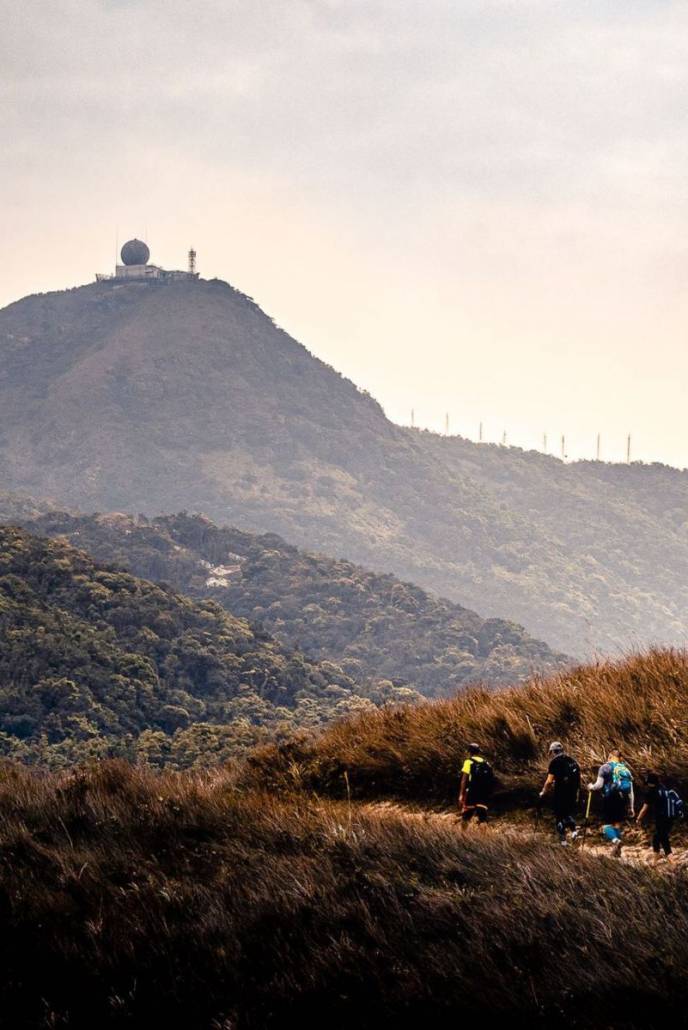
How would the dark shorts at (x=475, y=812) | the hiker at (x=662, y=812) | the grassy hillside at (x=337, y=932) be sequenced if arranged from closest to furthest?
the grassy hillside at (x=337, y=932) < the hiker at (x=662, y=812) < the dark shorts at (x=475, y=812)

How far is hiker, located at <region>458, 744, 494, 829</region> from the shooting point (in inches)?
416

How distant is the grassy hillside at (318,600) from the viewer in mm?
155750

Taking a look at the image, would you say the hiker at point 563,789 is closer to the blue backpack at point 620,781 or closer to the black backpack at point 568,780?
the black backpack at point 568,780

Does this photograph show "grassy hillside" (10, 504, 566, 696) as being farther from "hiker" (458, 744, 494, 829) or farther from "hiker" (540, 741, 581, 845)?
"hiker" (540, 741, 581, 845)

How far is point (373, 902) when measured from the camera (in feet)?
27.1

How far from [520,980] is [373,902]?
155 cm

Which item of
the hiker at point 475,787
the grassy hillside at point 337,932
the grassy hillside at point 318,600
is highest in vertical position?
the hiker at point 475,787

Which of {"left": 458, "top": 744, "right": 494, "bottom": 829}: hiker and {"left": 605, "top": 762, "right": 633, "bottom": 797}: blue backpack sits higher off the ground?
{"left": 605, "top": 762, "right": 633, "bottom": 797}: blue backpack

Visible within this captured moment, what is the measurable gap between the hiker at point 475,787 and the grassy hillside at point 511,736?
29.3 inches

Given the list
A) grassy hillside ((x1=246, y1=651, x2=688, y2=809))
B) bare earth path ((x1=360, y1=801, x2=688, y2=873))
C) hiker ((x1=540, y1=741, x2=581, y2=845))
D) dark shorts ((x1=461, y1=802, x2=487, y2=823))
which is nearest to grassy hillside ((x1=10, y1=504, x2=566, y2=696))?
grassy hillside ((x1=246, y1=651, x2=688, y2=809))

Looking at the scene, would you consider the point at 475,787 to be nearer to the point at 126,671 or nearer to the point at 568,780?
the point at 568,780

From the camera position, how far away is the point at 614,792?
964cm

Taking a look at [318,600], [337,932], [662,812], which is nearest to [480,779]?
[662,812]

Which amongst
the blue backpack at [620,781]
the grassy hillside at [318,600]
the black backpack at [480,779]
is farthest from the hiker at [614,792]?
the grassy hillside at [318,600]
